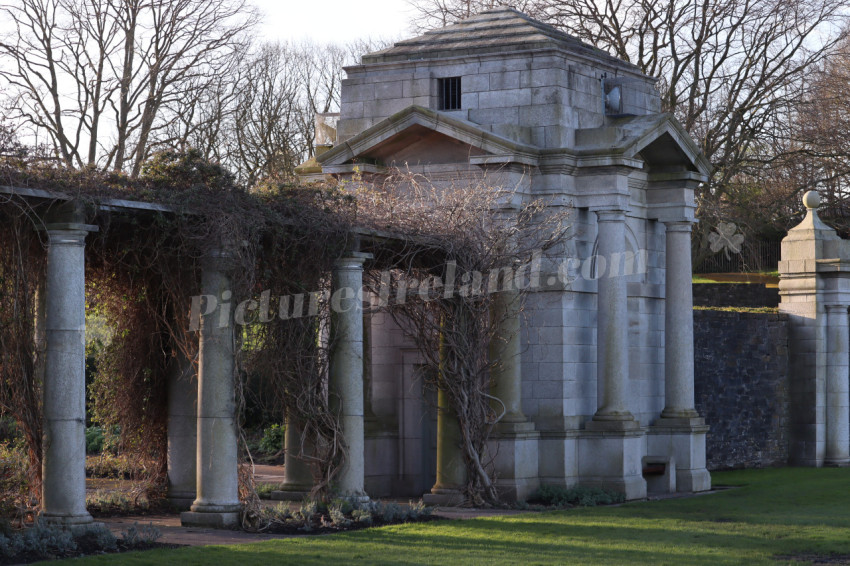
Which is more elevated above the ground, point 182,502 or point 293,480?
point 293,480

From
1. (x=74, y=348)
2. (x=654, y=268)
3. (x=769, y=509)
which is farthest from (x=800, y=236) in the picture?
(x=74, y=348)

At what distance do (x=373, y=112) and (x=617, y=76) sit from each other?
11.1 ft

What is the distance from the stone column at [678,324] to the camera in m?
18.1

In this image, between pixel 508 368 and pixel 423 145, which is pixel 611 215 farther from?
pixel 423 145

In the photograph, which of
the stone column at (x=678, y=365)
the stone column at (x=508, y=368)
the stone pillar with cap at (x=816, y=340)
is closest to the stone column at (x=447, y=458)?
the stone column at (x=508, y=368)

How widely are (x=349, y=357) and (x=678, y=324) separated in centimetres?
616

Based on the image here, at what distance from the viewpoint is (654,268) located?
1820 centimetres

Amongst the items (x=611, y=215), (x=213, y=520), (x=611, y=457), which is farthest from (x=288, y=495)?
(x=611, y=215)

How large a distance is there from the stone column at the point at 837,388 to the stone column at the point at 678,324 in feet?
17.3

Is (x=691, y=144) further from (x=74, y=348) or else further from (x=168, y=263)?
(x=74, y=348)

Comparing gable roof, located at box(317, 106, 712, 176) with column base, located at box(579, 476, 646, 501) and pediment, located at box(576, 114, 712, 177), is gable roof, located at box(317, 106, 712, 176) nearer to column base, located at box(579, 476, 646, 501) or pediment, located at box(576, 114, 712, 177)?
pediment, located at box(576, 114, 712, 177)

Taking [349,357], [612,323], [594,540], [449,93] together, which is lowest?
[594,540]

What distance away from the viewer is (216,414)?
12.4 m

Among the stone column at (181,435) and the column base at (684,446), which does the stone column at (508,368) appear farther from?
the stone column at (181,435)
